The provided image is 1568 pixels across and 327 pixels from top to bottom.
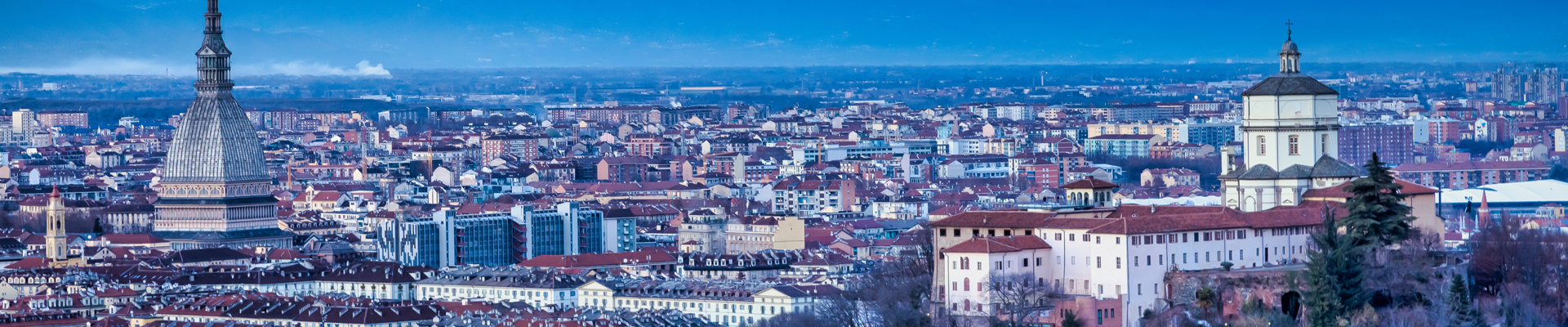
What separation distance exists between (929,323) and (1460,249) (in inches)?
389

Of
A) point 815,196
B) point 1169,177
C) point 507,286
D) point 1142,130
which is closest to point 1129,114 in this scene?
point 1142,130

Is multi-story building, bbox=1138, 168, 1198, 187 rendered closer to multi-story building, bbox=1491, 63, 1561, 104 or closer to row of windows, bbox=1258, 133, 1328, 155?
row of windows, bbox=1258, 133, 1328, 155

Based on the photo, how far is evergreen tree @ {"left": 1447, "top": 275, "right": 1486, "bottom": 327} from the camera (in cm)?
4053

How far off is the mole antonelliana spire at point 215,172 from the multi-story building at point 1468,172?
3139cm

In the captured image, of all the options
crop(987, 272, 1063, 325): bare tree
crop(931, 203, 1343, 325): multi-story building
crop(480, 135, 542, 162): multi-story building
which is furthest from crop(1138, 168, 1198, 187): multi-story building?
crop(987, 272, 1063, 325): bare tree

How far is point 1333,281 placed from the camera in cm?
4072

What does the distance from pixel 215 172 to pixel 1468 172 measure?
121ft

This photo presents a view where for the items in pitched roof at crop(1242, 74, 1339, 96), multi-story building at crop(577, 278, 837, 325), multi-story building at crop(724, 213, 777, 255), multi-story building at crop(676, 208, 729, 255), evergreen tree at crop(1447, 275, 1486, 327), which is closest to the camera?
evergreen tree at crop(1447, 275, 1486, 327)

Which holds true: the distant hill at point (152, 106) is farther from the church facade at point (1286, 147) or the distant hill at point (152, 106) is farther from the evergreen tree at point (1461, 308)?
the evergreen tree at point (1461, 308)

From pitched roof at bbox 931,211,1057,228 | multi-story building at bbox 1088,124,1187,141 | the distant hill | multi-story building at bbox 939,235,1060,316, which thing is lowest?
multi-story building at bbox 939,235,1060,316

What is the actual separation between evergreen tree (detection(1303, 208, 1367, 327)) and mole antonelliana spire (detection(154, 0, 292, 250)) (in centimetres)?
4149

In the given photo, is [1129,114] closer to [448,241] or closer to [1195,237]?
[448,241]

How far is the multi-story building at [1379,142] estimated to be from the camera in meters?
111

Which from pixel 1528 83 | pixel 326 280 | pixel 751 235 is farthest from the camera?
pixel 1528 83
